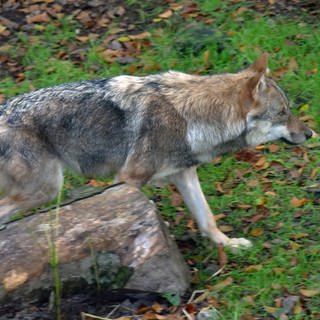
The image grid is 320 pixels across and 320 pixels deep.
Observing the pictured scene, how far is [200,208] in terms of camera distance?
618 cm

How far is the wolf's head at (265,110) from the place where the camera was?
5.94 metres

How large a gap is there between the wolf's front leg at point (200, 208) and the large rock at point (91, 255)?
0.82 metres

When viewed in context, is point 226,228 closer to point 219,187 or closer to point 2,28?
point 219,187

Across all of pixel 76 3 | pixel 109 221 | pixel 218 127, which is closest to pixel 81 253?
pixel 109 221

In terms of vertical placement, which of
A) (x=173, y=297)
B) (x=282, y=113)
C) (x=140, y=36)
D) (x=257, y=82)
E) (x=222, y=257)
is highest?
(x=257, y=82)

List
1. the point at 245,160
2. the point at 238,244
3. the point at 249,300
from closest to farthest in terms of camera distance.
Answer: the point at 249,300 → the point at 238,244 → the point at 245,160

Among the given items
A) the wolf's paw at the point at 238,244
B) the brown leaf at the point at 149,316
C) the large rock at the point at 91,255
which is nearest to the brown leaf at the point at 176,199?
the wolf's paw at the point at 238,244

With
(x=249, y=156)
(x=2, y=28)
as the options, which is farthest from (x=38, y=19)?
(x=249, y=156)

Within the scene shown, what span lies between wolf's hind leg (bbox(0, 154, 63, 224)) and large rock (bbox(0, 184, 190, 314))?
23.7 inches

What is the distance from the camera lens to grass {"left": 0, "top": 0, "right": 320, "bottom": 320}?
18.3ft

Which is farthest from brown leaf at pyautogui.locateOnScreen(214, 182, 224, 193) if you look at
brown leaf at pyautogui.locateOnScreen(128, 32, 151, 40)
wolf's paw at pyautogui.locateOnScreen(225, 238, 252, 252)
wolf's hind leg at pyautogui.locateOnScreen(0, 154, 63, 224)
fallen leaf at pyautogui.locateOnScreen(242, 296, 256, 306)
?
brown leaf at pyautogui.locateOnScreen(128, 32, 151, 40)

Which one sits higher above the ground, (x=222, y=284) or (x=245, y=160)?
(x=222, y=284)

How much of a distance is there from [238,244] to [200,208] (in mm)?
401

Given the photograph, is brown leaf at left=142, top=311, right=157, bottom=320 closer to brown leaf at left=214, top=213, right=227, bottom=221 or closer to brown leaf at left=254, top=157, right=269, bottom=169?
brown leaf at left=214, top=213, right=227, bottom=221
